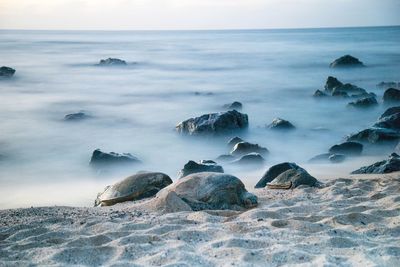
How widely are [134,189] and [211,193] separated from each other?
1.20 metres

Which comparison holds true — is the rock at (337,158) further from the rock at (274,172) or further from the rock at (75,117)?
the rock at (75,117)

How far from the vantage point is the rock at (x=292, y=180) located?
18.5 feet

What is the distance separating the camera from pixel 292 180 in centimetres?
571

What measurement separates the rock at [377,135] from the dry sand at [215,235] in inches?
Answer: 175

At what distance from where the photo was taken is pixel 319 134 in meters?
11.1

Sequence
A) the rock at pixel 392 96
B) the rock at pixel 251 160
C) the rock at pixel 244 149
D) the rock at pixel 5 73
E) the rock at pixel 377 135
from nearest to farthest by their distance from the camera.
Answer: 1. the rock at pixel 251 160
2. the rock at pixel 244 149
3. the rock at pixel 377 135
4. the rock at pixel 392 96
5. the rock at pixel 5 73

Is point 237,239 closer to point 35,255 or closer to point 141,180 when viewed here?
point 35,255

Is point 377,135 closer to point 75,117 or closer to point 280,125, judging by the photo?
point 280,125

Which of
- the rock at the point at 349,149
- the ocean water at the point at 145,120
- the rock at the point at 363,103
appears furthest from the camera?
the rock at the point at 363,103

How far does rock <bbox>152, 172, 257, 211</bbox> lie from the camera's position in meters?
4.62

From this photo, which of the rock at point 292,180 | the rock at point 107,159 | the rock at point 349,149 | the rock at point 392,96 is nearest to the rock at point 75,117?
the rock at point 107,159

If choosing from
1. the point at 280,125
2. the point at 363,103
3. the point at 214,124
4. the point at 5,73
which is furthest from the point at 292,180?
the point at 5,73

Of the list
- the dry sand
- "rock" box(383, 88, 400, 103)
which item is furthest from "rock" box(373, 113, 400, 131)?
the dry sand

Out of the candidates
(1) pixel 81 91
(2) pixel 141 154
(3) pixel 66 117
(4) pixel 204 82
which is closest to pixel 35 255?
(2) pixel 141 154
